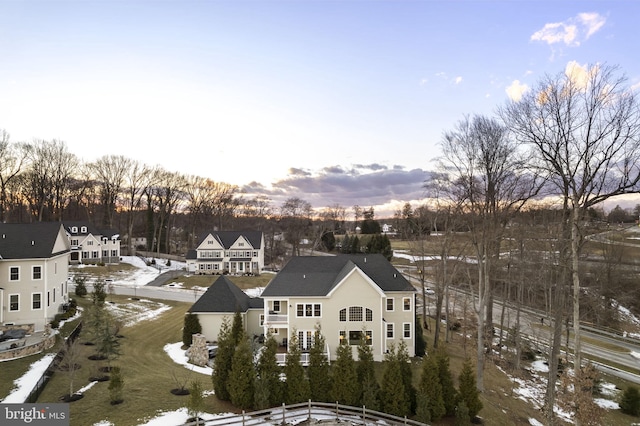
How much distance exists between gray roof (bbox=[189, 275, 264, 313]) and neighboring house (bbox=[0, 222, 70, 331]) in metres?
11.1

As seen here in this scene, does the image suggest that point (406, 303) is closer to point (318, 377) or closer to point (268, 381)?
point (318, 377)

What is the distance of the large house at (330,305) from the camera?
84.2ft

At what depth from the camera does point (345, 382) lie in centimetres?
1797

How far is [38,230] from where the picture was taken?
28531 millimetres

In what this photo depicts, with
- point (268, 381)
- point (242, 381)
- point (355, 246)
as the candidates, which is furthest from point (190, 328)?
point (355, 246)

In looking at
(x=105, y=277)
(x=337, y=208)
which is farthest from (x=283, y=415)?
(x=337, y=208)

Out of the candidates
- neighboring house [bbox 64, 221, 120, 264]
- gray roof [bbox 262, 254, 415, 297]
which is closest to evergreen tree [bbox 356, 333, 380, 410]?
gray roof [bbox 262, 254, 415, 297]

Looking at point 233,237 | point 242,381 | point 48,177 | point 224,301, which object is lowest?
point 242,381

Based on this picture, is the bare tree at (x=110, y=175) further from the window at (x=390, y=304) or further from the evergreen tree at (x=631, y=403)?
the evergreen tree at (x=631, y=403)

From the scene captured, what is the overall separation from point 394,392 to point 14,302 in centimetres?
2750

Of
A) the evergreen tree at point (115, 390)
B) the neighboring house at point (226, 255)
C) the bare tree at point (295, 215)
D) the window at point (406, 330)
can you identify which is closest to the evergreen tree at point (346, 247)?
the bare tree at point (295, 215)

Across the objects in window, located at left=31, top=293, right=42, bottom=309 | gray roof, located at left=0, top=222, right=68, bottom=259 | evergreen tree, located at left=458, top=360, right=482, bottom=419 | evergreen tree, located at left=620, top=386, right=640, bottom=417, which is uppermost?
gray roof, located at left=0, top=222, right=68, bottom=259

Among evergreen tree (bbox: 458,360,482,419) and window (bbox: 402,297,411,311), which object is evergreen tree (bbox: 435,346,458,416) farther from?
window (bbox: 402,297,411,311)

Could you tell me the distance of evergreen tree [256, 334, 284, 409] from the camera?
17047 millimetres
